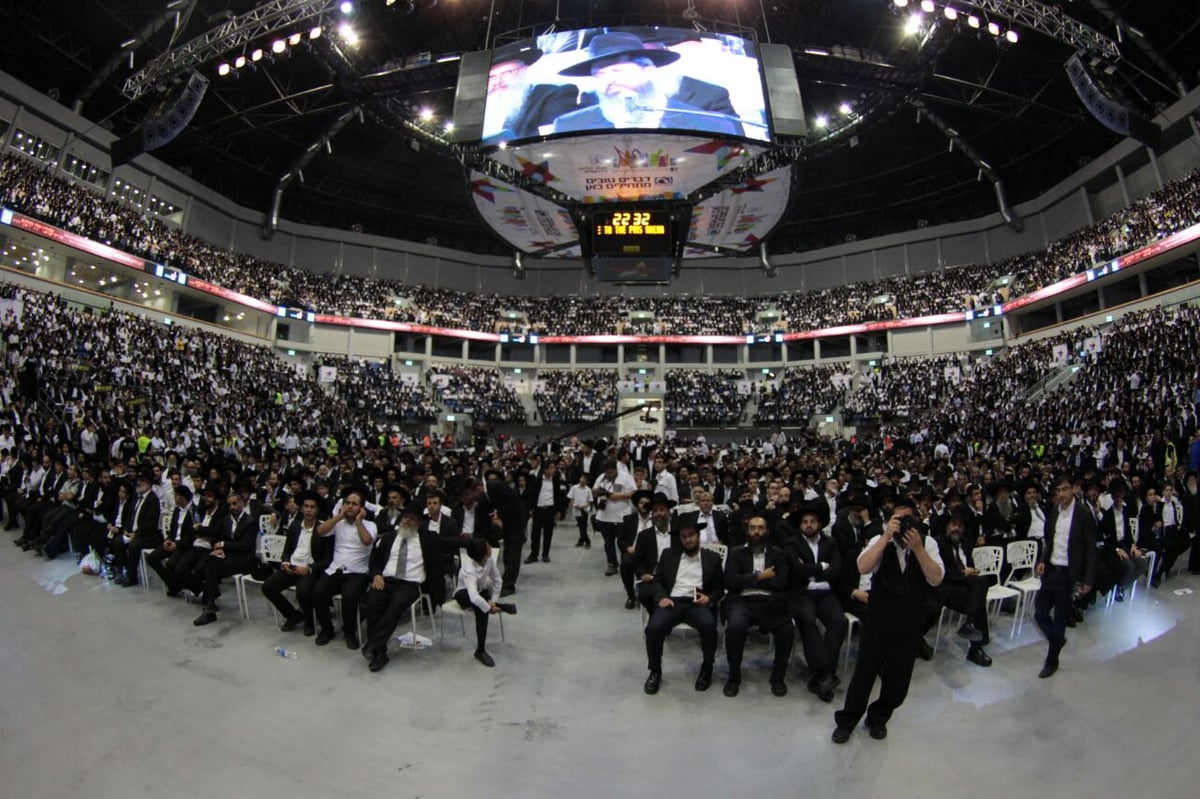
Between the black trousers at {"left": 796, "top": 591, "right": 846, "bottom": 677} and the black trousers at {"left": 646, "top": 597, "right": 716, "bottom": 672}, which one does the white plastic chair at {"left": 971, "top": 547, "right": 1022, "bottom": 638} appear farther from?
the black trousers at {"left": 646, "top": 597, "right": 716, "bottom": 672}

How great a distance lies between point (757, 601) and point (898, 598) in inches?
59.4

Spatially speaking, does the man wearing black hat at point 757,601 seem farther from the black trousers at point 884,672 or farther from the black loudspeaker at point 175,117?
the black loudspeaker at point 175,117

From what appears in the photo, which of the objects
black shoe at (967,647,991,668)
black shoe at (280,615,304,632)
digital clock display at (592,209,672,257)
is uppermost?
digital clock display at (592,209,672,257)

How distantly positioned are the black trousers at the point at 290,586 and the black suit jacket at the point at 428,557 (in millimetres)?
596

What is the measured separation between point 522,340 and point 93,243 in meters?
23.6

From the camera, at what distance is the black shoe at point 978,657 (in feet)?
17.8

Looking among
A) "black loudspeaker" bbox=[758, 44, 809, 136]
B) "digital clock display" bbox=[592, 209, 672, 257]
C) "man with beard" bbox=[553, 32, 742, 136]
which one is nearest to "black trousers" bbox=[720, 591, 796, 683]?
"man with beard" bbox=[553, 32, 742, 136]

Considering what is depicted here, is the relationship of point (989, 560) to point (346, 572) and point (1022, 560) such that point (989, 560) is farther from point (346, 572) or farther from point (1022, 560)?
point (346, 572)

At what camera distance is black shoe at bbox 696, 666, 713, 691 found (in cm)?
495

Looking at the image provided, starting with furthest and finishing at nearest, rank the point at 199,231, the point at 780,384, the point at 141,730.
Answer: the point at 780,384 → the point at 199,231 → the point at 141,730

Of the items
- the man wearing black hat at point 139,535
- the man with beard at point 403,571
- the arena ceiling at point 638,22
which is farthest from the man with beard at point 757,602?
the arena ceiling at point 638,22

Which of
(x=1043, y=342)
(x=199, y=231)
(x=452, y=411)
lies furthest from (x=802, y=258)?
(x=199, y=231)

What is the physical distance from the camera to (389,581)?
5824 mm

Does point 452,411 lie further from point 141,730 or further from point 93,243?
point 141,730
